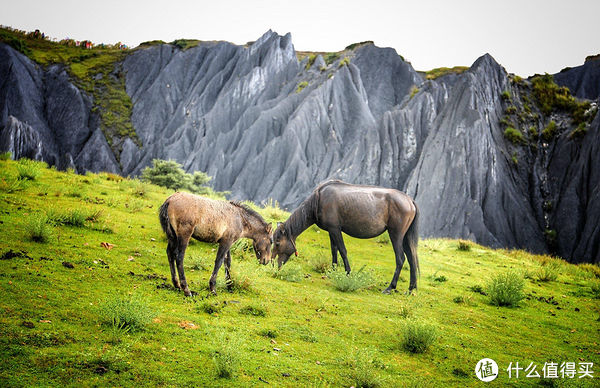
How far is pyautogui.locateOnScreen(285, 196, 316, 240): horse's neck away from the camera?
472 inches

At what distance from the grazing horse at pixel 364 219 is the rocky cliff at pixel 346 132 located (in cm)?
2940

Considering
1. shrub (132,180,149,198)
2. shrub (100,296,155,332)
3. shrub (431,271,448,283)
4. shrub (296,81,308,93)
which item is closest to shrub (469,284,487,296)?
shrub (431,271,448,283)

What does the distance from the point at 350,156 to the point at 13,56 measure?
2621 inches

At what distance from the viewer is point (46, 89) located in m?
78.8

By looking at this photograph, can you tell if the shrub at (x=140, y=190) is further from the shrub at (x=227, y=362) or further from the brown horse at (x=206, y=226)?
the shrub at (x=227, y=362)

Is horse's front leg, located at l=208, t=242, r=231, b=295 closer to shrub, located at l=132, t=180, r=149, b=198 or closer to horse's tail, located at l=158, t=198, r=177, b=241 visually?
horse's tail, located at l=158, t=198, r=177, b=241

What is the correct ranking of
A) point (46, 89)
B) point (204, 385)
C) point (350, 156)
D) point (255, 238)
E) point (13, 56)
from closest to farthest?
point (204, 385), point (255, 238), point (350, 156), point (13, 56), point (46, 89)

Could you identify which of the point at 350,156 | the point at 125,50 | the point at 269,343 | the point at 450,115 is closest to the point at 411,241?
the point at 269,343

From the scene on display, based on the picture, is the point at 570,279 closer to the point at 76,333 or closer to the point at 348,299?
the point at 348,299

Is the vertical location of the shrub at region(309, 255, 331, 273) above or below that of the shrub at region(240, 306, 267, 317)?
below

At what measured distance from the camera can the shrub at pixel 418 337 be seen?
662 cm

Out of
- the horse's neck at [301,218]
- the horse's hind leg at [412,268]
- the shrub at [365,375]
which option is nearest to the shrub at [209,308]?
the shrub at [365,375]

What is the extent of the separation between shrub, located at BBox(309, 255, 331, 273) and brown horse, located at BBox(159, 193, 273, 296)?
3.49 meters

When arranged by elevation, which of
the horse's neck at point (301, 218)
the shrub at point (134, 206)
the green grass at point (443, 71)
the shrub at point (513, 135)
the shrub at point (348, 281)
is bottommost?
the shrub at point (348, 281)
